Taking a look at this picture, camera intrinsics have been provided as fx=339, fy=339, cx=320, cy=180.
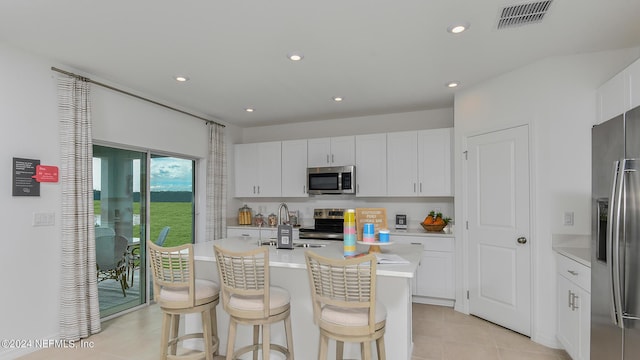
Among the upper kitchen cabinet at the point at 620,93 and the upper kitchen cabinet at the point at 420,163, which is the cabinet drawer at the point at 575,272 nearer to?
the upper kitchen cabinet at the point at 620,93

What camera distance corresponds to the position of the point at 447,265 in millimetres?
4125

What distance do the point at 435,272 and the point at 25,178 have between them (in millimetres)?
4284

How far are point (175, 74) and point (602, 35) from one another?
3710 millimetres

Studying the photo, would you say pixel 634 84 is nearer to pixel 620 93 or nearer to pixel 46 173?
pixel 620 93

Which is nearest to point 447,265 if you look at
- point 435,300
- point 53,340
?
point 435,300

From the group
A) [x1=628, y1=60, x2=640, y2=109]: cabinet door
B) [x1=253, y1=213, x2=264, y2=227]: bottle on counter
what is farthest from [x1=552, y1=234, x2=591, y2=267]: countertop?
[x1=253, y1=213, x2=264, y2=227]: bottle on counter

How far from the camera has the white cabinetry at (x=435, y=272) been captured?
13.5 feet

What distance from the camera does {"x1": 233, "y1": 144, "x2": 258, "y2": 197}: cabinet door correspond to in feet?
18.0

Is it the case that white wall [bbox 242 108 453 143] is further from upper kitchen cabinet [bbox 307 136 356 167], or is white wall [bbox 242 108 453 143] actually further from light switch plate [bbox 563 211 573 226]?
light switch plate [bbox 563 211 573 226]

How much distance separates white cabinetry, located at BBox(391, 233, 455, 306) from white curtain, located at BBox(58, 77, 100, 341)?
137 inches

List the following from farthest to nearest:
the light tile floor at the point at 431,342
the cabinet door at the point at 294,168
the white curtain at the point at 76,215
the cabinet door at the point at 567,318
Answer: the cabinet door at the point at 294,168 < the white curtain at the point at 76,215 < the light tile floor at the point at 431,342 < the cabinet door at the point at 567,318

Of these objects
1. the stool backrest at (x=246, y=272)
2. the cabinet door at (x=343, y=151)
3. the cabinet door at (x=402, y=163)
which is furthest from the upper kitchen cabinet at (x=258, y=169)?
the stool backrest at (x=246, y=272)

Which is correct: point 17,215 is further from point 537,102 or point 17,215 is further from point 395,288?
point 537,102

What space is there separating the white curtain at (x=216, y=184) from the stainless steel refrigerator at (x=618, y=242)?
432 centimetres
